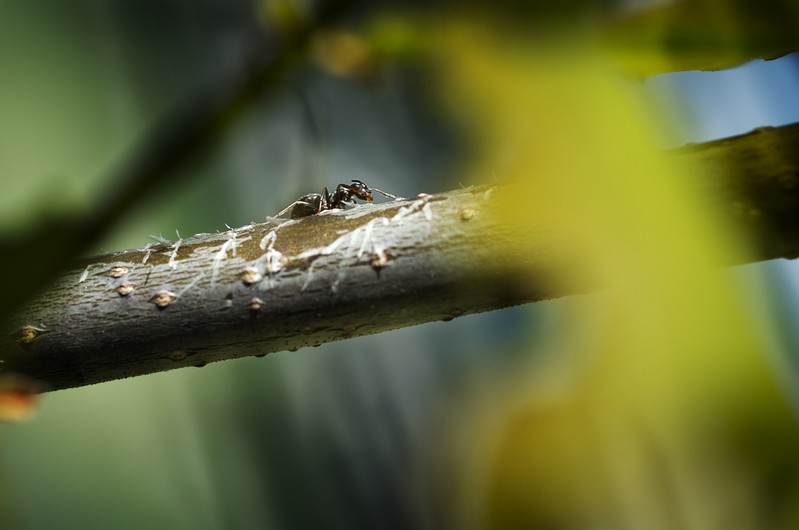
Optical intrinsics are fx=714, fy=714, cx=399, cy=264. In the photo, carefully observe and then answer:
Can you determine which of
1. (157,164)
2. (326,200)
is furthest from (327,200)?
(157,164)

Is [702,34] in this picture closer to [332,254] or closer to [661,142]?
[661,142]

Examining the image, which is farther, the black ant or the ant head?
the ant head

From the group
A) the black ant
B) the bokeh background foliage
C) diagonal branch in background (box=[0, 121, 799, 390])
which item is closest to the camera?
the bokeh background foliage

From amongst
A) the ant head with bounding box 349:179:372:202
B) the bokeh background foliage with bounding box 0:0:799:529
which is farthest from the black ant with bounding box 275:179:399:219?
the bokeh background foliage with bounding box 0:0:799:529

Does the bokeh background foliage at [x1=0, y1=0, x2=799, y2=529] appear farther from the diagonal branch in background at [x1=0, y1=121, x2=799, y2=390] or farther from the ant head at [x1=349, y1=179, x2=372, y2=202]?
the ant head at [x1=349, y1=179, x2=372, y2=202]

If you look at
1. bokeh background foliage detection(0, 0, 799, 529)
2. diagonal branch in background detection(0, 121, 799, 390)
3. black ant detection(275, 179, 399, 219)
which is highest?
black ant detection(275, 179, 399, 219)

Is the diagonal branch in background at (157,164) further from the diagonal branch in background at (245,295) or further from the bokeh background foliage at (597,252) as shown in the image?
the diagonal branch in background at (245,295)

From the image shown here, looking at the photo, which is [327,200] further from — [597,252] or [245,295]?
[597,252]

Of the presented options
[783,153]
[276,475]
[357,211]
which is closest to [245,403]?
[276,475]
